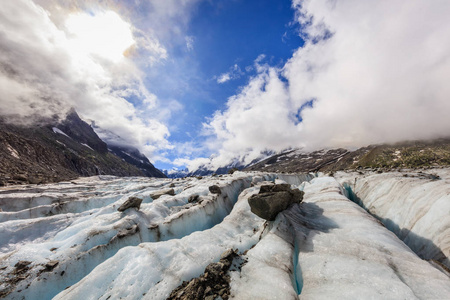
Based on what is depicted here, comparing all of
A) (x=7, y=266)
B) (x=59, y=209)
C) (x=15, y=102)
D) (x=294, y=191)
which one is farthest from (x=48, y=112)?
(x=294, y=191)

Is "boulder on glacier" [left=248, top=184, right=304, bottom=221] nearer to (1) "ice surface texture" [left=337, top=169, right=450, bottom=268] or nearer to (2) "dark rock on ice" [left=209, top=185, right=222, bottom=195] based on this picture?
(1) "ice surface texture" [left=337, top=169, right=450, bottom=268]

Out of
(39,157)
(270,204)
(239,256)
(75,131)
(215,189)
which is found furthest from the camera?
(75,131)

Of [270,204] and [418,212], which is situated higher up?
[270,204]

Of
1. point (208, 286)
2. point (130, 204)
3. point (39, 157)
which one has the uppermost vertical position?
point (39, 157)

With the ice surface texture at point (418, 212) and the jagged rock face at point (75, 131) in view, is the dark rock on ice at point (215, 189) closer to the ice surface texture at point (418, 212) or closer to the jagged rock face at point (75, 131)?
the ice surface texture at point (418, 212)

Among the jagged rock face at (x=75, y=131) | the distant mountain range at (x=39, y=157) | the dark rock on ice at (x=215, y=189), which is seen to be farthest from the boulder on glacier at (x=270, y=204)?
the jagged rock face at (x=75, y=131)

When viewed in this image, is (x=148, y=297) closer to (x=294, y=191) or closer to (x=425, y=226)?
(x=294, y=191)

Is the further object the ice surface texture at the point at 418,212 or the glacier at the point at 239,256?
the ice surface texture at the point at 418,212

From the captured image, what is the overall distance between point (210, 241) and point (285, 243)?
500 centimetres

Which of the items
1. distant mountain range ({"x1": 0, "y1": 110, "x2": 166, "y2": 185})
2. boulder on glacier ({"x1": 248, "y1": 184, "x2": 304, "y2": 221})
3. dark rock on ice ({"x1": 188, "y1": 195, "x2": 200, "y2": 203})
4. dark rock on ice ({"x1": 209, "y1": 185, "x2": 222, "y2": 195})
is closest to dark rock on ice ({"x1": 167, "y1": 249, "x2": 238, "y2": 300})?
boulder on glacier ({"x1": 248, "y1": 184, "x2": 304, "y2": 221})

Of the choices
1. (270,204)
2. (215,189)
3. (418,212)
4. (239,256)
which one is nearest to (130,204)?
(215,189)

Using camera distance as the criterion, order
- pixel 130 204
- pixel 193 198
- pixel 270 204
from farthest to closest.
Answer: pixel 193 198 < pixel 130 204 < pixel 270 204

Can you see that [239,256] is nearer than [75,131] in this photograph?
Yes

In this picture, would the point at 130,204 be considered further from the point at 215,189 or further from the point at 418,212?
the point at 418,212
